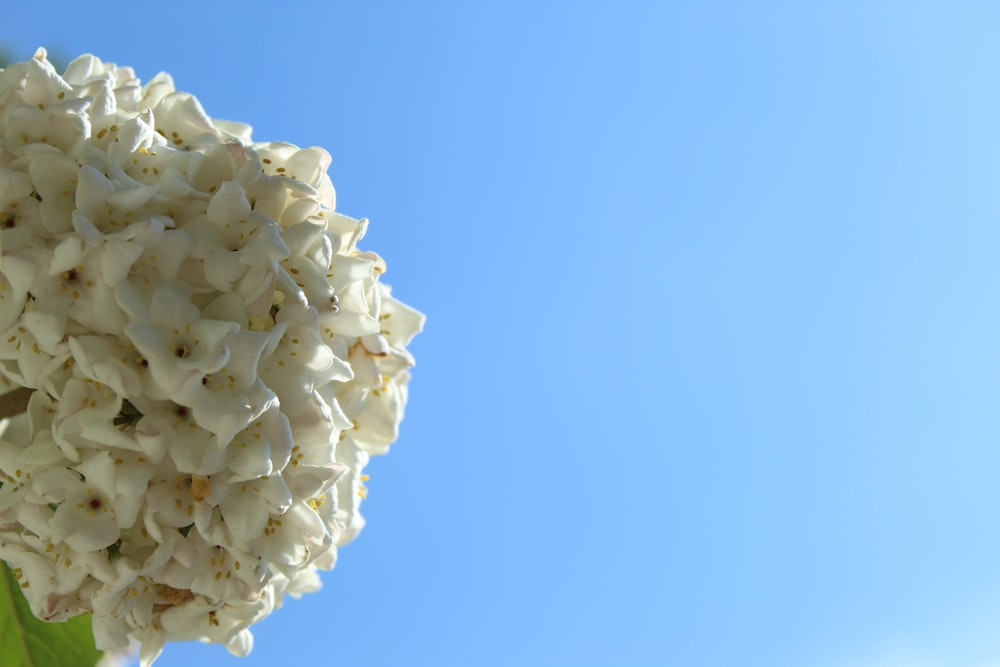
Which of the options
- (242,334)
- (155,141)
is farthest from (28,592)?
(155,141)

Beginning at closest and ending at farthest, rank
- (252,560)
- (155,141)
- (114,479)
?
(114,479), (252,560), (155,141)

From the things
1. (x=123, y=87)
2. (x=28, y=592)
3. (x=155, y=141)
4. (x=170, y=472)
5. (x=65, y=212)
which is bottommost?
(x=28, y=592)

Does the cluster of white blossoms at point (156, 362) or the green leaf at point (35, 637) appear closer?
the cluster of white blossoms at point (156, 362)

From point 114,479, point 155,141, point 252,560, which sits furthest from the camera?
point 155,141

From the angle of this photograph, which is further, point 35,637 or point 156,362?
point 35,637

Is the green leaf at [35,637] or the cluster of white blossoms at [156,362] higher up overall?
the cluster of white blossoms at [156,362]

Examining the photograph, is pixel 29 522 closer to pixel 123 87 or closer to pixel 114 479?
pixel 114 479
